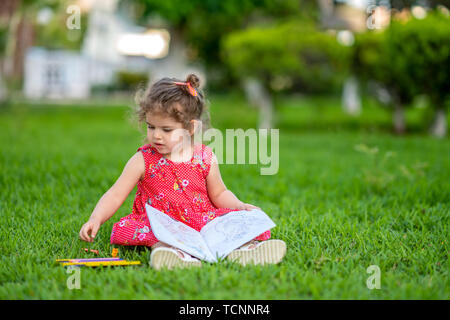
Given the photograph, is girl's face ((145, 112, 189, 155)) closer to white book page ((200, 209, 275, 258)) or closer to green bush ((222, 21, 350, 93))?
white book page ((200, 209, 275, 258))

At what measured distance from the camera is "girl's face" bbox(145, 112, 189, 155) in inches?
107

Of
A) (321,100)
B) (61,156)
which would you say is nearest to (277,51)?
(321,100)

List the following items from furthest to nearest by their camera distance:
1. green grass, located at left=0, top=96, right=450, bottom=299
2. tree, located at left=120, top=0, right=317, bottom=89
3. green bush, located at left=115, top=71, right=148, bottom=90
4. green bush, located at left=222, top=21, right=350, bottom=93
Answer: green bush, located at left=115, top=71, right=148, bottom=90, tree, located at left=120, top=0, right=317, bottom=89, green bush, located at left=222, top=21, right=350, bottom=93, green grass, located at left=0, top=96, right=450, bottom=299

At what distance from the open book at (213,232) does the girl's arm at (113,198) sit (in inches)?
7.1

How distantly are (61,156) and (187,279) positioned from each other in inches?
159

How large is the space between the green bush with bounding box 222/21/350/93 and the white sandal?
8.29 m

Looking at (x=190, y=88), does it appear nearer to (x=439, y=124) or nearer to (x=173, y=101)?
(x=173, y=101)

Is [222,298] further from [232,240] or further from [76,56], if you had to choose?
[76,56]

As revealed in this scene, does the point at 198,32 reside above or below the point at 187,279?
above

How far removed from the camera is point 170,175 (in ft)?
9.21

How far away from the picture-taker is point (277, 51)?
33.4 ft

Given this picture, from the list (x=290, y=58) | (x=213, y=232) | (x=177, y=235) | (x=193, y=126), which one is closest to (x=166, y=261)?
(x=177, y=235)

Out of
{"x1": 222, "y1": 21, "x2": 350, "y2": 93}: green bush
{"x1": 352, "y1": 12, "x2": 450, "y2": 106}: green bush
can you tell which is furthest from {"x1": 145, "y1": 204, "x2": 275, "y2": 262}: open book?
{"x1": 222, "y1": 21, "x2": 350, "y2": 93}: green bush
